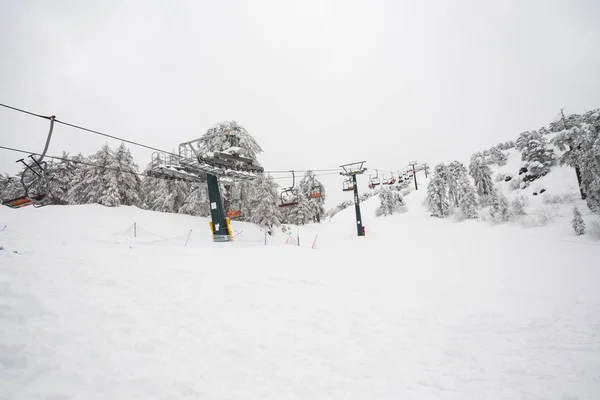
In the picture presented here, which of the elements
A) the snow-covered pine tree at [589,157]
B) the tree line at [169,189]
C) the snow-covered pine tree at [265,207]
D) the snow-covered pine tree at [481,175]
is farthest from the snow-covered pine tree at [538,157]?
the snow-covered pine tree at [265,207]

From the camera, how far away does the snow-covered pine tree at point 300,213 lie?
41250 mm

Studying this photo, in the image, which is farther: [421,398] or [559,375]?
[559,375]

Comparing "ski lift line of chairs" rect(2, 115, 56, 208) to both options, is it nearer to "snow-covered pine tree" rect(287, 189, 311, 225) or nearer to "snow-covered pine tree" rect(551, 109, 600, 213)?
"snow-covered pine tree" rect(551, 109, 600, 213)

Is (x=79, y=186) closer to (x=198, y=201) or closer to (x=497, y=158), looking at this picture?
(x=198, y=201)

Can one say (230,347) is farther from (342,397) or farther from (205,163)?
(205,163)

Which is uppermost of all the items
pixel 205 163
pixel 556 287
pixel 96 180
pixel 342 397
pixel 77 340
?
pixel 96 180

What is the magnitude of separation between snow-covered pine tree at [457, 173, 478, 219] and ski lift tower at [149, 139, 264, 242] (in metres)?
25.4

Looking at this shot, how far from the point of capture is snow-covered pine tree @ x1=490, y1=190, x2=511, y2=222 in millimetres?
25875

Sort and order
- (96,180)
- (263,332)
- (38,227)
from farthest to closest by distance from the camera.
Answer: (96,180), (38,227), (263,332)

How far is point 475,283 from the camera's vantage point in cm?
981

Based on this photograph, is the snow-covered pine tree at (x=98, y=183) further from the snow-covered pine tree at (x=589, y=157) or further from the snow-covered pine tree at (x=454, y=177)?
the snow-covered pine tree at (x=589, y=157)

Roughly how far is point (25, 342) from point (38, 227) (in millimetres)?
24735

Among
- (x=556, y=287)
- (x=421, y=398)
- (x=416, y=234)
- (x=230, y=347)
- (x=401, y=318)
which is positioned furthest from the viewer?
(x=416, y=234)

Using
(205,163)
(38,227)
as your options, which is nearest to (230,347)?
(205,163)
